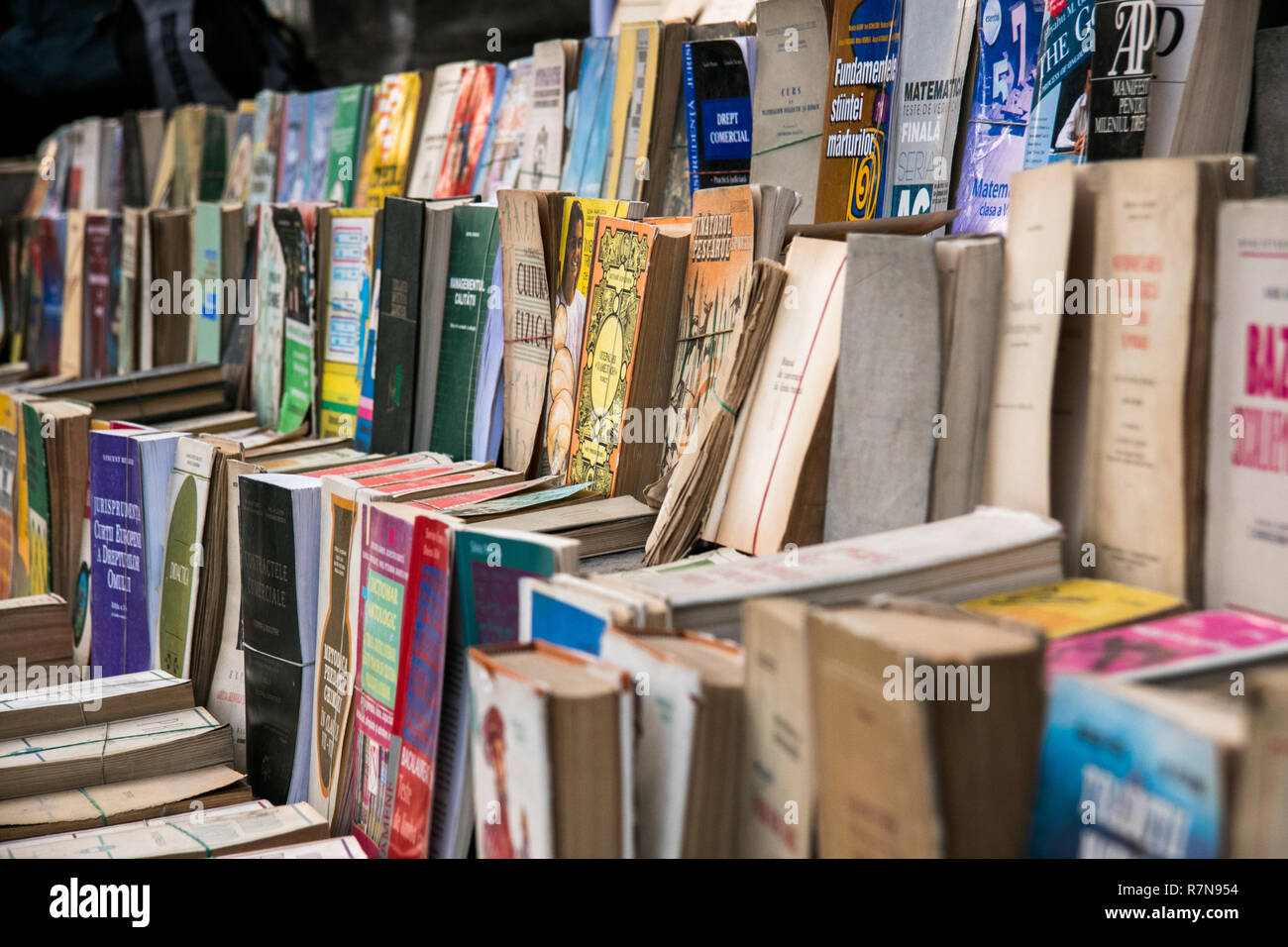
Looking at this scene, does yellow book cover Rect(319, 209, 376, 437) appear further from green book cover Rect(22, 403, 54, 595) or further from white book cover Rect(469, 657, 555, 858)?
white book cover Rect(469, 657, 555, 858)

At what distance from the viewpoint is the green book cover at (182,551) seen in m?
2.35

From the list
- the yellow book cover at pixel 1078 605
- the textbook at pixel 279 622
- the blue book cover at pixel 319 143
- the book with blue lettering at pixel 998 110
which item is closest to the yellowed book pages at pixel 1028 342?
the yellow book cover at pixel 1078 605

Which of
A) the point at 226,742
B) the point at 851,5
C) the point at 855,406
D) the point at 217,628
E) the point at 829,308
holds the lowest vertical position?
the point at 226,742

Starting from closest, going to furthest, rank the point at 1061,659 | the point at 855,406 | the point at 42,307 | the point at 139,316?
the point at 1061,659
the point at 855,406
the point at 139,316
the point at 42,307

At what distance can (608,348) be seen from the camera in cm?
203

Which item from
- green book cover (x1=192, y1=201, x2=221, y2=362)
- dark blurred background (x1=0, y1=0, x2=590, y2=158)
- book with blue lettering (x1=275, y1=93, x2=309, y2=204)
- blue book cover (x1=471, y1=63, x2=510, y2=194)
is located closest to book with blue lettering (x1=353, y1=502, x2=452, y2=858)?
blue book cover (x1=471, y1=63, x2=510, y2=194)

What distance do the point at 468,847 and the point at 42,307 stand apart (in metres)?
3.53

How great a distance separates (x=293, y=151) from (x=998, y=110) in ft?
8.99

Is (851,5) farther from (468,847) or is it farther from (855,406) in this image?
(468,847)

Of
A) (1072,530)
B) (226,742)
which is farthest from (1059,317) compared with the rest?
(226,742)

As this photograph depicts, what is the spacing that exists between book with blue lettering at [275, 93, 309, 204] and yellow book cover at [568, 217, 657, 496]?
6.90 feet

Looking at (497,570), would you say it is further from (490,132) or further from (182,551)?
(490,132)

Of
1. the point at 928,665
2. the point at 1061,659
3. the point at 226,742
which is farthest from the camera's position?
the point at 226,742

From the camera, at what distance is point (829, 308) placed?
1607 millimetres
